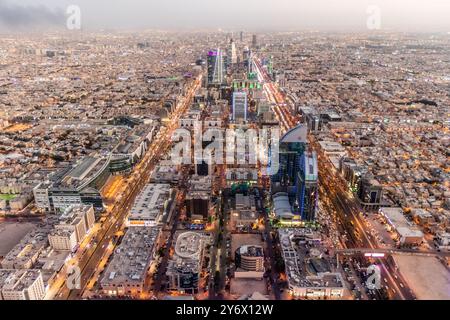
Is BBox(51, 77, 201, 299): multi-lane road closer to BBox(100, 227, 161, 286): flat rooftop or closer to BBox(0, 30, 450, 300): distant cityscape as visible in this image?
BBox(0, 30, 450, 300): distant cityscape

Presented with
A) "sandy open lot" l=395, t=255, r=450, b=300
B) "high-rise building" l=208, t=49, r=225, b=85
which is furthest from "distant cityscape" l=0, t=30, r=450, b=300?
"high-rise building" l=208, t=49, r=225, b=85

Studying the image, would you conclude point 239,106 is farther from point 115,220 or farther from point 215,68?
point 115,220

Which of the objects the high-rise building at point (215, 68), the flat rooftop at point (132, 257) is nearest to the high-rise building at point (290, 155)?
the flat rooftop at point (132, 257)

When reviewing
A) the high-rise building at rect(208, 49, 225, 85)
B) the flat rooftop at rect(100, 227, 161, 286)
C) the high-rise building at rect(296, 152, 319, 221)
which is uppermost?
the high-rise building at rect(208, 49, 225, 85)

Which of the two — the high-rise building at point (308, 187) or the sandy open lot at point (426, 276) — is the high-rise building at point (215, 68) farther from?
the sandy open lot at point (426, 276)

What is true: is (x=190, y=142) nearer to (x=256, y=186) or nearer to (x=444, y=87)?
(x=256, y=186)

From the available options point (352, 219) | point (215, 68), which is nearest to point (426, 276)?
point (352, 219)

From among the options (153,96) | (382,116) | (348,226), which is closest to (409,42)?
(382,116)
